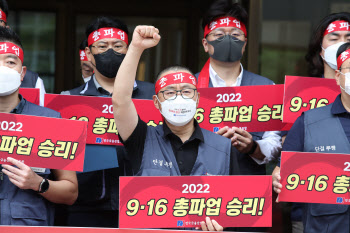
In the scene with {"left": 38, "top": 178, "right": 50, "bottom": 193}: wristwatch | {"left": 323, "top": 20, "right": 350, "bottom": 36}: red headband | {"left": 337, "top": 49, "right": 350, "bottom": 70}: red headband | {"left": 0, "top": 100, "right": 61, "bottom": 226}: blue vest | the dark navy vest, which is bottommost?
{"left": 0, "top": 100, "right": 61, "bottom": 226}: blue vest

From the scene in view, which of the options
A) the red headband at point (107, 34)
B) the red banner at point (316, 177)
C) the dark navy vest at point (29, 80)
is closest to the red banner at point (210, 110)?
the dark navy vest at point (29, 80)

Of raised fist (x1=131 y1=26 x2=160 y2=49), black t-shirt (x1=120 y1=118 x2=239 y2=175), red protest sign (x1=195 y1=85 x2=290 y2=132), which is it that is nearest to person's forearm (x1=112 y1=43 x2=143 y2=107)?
raised fist (x1=131 y1=26 x2=160 y2=49)

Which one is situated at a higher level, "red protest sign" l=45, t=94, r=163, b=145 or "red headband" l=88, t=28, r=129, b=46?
"red headband" l=88, t=28, r=129, b=46

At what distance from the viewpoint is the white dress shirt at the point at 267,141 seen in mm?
4203

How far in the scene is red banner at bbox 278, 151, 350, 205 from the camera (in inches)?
141

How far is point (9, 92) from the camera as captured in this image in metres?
3.73

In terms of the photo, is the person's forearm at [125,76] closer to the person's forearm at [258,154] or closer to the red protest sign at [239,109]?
the red protest sign at [239,109]

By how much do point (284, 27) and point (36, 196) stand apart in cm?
396

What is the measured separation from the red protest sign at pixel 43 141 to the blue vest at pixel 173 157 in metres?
0.40

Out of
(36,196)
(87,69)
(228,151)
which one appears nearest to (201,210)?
(228,151)

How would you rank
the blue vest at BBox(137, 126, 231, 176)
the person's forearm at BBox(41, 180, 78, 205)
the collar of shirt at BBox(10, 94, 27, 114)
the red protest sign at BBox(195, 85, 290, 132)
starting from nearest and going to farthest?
the blue vest at BBox(137, 126, 231, 176) < the person's forearm at BBox(41, 180, 78, 205) < the collar of shirt at BBox(10, 94, 27, 114) < the red protest sign at BBox(195, 85, 290, 132)

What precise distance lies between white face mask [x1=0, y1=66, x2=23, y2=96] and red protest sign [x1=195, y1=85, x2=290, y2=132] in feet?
4.00

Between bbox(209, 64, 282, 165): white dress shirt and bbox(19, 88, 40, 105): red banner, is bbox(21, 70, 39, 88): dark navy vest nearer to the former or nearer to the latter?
bbox(19, 88, 40, 105): red banner

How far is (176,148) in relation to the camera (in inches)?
144
